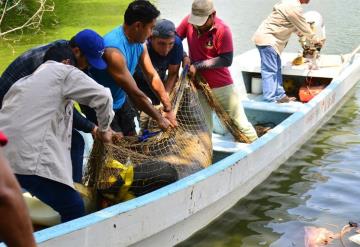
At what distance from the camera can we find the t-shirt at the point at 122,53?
4.64 metres

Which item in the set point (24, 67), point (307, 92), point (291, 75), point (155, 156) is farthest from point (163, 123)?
point (291, 75)

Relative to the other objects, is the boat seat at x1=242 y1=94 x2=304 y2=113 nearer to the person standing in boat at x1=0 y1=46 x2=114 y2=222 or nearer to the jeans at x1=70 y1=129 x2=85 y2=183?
the jeans at x1=70 y1=129 x2=85 y2=183

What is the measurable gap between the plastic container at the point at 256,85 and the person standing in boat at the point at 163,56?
10.1 ft

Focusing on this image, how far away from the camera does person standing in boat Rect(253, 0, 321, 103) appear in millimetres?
7469

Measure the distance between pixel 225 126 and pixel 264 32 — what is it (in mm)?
1828

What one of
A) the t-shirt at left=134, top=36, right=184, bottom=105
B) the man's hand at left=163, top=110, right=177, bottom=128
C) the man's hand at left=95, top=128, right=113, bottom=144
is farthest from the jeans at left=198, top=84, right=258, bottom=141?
the man's hand at left=95, top=128, right=113, bottom=144

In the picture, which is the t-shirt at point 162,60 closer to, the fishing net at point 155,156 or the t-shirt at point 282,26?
the fishing net at point 155,156

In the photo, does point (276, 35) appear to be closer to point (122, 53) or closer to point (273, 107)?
point (273, 107)

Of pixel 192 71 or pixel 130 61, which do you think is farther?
pixel 192 71

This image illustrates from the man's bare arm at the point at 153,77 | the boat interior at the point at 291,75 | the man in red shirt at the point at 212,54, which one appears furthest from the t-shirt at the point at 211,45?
the boat interior at the point at 291,75

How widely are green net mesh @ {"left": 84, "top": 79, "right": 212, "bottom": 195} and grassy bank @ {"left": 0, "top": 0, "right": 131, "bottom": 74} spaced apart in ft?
28.0

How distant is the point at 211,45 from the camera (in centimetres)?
584

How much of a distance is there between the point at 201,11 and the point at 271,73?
2443mm

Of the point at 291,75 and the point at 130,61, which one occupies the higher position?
the point at 130,61
